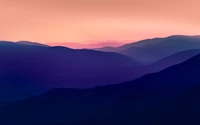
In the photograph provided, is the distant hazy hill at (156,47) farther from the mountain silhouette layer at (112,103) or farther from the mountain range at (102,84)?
the mountain silhouette layer at (112,103)

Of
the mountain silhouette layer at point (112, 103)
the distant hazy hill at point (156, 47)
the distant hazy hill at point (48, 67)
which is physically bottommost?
the mountain silhouette layer at point (112, 103)

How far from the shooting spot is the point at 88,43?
162 cm

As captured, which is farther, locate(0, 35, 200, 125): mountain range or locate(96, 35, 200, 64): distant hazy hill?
locate(96, 35, 200, 64): distant hazy hill

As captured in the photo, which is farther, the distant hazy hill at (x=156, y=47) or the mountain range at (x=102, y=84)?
the distant hazy hill at (x=156, y=47)

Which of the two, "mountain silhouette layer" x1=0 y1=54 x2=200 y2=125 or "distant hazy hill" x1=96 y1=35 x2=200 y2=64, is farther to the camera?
"distant hazy hill" x1=96 y1=35 x2=200 y2=64

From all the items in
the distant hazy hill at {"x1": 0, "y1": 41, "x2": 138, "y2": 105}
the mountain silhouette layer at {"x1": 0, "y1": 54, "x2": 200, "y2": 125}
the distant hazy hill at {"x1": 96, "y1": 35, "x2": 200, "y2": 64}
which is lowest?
the mountain silhouette layer at {"x1": 0, "y1": 54, "x2": 200, "y2": 125}

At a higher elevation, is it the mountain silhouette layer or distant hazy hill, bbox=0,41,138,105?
distant hazy hill, bbox=0,41,138,105

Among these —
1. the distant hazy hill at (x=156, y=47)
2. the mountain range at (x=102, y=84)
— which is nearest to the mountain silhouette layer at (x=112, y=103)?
the mountain range at (x=102, y=84)

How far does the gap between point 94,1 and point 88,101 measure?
48 centimetres

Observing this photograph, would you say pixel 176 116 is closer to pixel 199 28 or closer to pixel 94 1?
pixel 199 28

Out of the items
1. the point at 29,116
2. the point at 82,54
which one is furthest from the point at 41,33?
the point at 29,116

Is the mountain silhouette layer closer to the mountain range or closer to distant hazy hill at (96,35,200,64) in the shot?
the mountain range

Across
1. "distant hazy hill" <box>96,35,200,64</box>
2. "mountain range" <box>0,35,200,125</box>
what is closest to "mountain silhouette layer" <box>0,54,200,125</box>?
"mountain range" <box>0,35,200,125</box>

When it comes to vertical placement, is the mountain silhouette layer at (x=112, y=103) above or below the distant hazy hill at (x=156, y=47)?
below
